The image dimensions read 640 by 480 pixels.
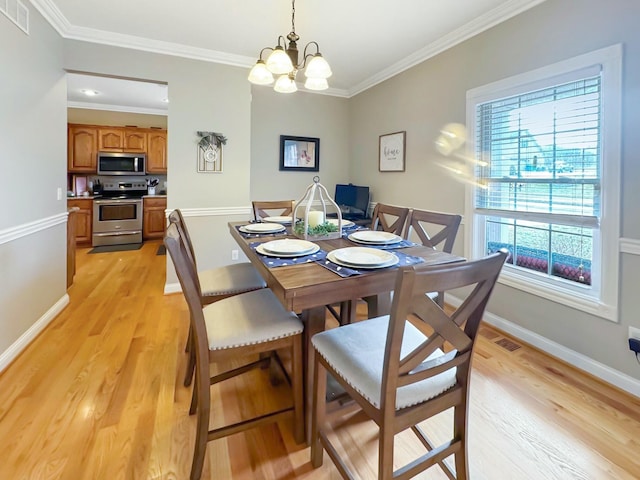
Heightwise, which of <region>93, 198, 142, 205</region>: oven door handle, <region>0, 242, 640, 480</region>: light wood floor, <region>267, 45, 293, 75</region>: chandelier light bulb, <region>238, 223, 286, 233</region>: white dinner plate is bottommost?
<region>0, 242, 640, 480</region>: light wood floor

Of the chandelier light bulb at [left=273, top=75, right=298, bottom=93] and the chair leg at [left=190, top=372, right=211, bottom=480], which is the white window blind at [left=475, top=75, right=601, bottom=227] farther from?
the chair leg at [left=190, top=372, right=211, bottom=480]

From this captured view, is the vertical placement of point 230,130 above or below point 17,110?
above

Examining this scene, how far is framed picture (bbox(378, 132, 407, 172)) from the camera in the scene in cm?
374

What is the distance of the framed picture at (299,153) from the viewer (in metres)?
4.43

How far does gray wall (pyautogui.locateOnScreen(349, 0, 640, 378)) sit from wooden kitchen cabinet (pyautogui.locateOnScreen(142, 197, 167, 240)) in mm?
4315

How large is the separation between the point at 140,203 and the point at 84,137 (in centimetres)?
145

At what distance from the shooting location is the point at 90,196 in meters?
5.85

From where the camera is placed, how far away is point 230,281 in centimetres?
203

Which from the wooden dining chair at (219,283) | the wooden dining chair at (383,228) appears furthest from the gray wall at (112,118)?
the wooden dining chair at (383,228)

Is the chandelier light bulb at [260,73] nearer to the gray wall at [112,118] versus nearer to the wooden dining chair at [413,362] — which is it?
the wooden dining chair at [413,362]

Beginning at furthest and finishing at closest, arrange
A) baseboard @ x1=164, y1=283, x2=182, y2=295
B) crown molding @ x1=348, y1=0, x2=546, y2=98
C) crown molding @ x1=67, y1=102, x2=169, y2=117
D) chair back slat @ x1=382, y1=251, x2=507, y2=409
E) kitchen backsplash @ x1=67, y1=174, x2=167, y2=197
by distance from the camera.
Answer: kitchen backsplash @ x1=67, y1=174, x2=167, y2=197
crown molding @ x1=67, y1=102, x2=169, y2=117
baseboard @ x1=164, y1=283, x2=182, y2=295
crown molding @ x1=348, y1=0, x2=546, y2=98
chair back slat @ x1=382, y1=251, x2=507, y2=409

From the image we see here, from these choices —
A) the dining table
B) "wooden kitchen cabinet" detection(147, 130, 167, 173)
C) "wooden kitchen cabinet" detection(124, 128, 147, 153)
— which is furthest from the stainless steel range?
the dining table

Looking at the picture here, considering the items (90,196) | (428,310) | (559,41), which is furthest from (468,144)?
(90,196)

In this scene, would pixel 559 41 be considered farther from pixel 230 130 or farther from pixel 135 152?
pixel 135 152
